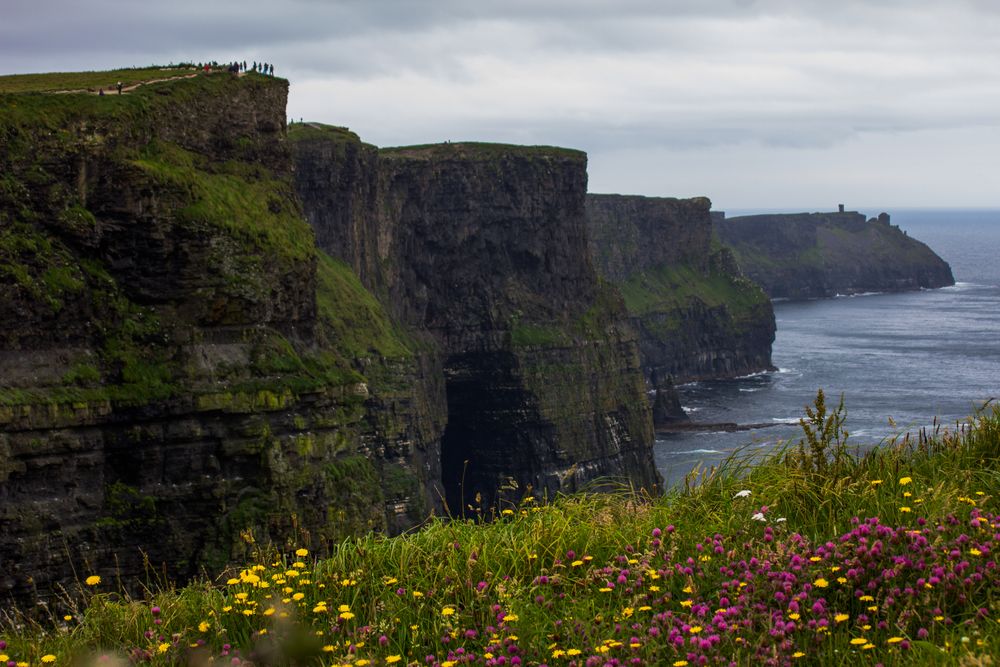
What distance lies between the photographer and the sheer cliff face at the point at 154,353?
55344 millimetres

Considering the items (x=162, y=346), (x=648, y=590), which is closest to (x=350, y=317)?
(x=162, y=346)

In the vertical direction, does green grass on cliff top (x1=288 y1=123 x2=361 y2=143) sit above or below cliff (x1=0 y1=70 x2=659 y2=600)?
above

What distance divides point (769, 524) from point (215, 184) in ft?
185

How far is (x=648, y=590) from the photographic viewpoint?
14.7 meters

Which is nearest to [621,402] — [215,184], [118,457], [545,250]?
[545,250]

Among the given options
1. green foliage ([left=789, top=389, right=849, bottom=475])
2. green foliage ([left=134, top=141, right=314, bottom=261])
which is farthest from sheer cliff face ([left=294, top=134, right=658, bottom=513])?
green foliage ([left=789, top=389, right=849, bottom=475])

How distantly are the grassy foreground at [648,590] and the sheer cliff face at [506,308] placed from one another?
366 ft

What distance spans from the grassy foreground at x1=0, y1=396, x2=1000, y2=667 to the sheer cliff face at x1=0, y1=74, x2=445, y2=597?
35.1 metres

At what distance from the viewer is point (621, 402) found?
479 ft

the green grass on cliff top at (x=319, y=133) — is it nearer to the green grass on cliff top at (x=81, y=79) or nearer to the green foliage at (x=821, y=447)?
the green grass on cliff top at (x=81, y=79)

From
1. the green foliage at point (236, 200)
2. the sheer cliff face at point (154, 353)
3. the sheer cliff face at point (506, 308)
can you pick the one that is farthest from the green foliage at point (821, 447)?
the sheer cliff face at point (506, 308)

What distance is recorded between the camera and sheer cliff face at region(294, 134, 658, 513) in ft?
444

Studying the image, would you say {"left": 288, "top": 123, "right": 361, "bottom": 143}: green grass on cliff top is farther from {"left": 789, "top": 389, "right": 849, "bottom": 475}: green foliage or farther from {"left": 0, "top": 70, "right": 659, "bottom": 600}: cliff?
{"left": 789, "top": 389, "right": 849, "bottom": 475}: green foliage

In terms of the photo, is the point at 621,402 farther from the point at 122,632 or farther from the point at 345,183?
the point at 122,632
